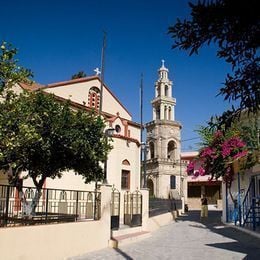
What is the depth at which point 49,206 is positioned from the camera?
1169cm

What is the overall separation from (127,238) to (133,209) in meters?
2.79

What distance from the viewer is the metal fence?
409 inches

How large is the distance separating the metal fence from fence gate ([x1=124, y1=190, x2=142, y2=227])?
3650 mm

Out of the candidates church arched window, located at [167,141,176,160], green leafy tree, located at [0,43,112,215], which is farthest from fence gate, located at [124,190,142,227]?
church arched window, located at [167,141,176,160]

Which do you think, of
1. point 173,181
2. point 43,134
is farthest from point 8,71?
point 173,181

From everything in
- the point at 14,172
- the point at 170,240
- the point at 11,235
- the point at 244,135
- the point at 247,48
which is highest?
the point at 244,135

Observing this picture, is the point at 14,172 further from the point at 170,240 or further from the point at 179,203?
the point at 179,203

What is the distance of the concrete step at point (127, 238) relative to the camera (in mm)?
13680

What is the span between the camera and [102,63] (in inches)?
778

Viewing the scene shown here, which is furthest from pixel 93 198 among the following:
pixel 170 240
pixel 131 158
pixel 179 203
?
pixel 179 203

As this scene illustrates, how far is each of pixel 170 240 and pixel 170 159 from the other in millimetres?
36407

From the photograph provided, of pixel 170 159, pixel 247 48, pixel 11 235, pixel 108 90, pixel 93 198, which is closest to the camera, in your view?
pixel 247 48

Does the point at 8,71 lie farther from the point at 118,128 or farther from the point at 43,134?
the point at 118,128

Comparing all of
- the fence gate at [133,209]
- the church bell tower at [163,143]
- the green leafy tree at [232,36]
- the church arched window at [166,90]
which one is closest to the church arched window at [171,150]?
the church bell tower at [163,143]
